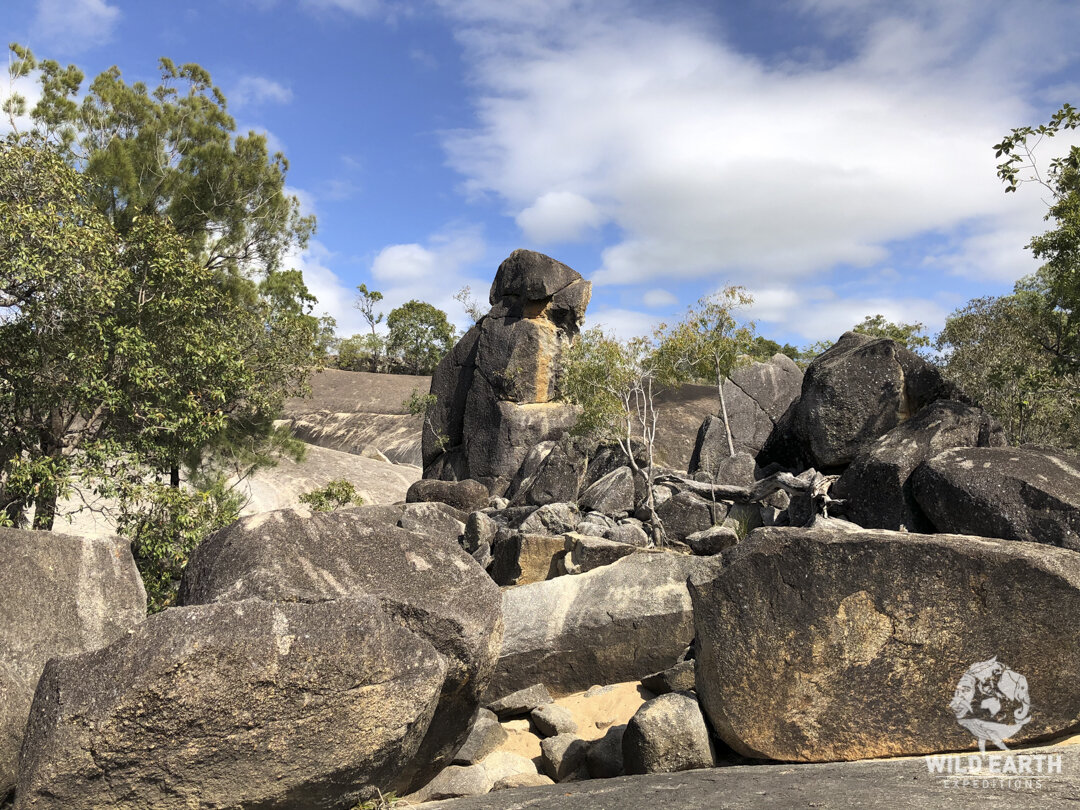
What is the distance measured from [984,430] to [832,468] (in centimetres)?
332

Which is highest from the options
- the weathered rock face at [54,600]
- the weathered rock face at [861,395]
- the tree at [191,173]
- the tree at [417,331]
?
the tree at [417,331]

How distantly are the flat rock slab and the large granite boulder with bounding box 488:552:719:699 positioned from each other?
12.6 ft

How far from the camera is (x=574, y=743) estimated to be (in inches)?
325

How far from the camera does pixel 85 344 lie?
11336mm

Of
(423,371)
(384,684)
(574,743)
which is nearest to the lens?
(384,684)

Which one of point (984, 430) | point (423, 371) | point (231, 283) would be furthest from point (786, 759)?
point (423, 371)

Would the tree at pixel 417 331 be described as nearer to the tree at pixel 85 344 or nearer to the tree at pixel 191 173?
the tree at pixel 191 173

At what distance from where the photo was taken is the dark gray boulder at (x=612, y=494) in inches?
901

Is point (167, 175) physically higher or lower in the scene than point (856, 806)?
higher

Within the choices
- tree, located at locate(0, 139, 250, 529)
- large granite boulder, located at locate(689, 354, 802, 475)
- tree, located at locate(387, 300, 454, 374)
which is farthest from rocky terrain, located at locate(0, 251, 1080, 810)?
tree, located at locate(387, 300, 454, 374)

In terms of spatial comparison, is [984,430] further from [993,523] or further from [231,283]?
[231,283]

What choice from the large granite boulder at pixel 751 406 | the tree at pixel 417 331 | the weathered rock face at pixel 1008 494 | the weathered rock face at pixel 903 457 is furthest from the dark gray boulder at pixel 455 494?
the tree at pixel 417 331

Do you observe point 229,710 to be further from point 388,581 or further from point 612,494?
point 612,494

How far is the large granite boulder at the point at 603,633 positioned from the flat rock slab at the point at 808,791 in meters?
3.86
